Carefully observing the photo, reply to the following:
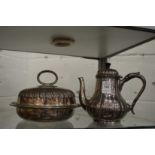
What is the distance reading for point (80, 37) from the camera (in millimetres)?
659

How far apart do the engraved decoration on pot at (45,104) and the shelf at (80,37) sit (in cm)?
14

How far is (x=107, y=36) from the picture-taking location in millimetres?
645

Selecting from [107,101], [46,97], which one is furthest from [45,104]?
[107,101]

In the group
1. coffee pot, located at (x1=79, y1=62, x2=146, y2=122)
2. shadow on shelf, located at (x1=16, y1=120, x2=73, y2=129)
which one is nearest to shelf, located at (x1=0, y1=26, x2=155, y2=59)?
coffee pot, located at (x1=79, y1=62, x2=146, y2=122)

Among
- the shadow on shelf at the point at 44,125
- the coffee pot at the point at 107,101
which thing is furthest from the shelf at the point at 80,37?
the shadow on shelf at the point at 44,125

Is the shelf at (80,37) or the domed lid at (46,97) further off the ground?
the shelf at (80,37)

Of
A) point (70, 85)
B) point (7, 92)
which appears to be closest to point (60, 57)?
point (70, 85)

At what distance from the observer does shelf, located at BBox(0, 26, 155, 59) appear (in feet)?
1.89

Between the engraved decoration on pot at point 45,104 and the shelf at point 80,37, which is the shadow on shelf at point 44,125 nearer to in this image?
the engraved decoration on pot at point 45,104

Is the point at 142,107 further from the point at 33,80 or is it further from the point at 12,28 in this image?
the point at 12,28

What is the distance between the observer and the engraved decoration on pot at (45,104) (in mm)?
631

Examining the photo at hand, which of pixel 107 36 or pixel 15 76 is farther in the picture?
pixel 15 76

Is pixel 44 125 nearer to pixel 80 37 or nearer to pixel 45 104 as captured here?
pixel 45 104
